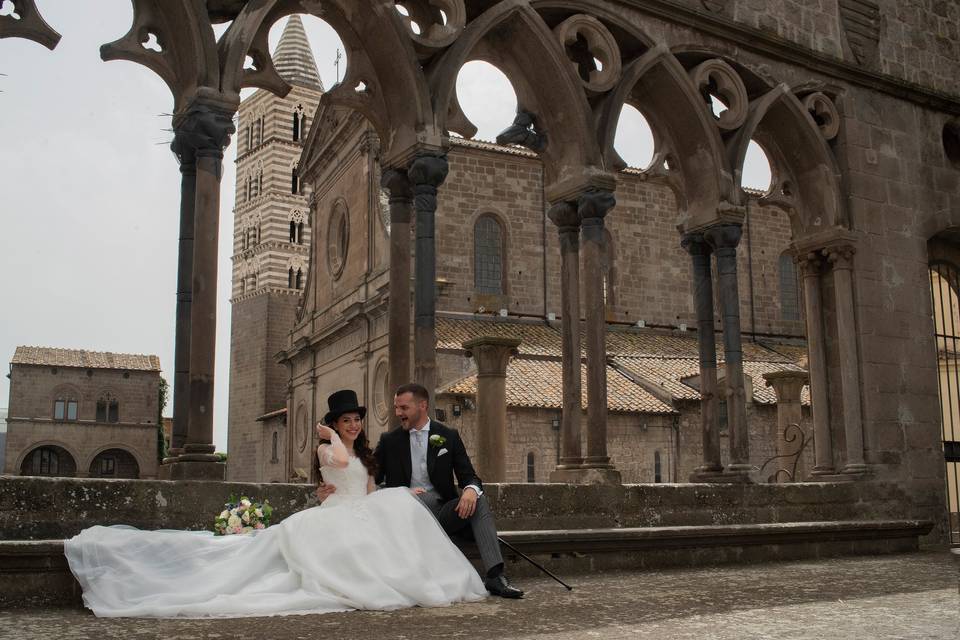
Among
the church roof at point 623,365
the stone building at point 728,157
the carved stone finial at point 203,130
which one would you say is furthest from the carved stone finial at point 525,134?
the church roof at point 623,365

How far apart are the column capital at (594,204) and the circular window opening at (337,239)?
1981 centimetres

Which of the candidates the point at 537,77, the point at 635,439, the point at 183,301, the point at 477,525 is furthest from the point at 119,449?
the point at 477,525

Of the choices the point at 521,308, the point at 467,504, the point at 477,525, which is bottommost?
the point at 477,525

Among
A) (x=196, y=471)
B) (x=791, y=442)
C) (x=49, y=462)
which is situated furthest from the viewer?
(x=49, y=462)

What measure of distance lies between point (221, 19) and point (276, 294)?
36.4m

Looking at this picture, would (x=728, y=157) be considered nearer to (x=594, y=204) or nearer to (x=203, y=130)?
(x=594, y=204)

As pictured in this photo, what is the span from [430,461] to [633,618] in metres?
1.70

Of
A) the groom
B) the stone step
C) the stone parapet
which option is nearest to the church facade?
the stone parapet

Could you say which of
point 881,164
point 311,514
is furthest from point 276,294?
point 311,514

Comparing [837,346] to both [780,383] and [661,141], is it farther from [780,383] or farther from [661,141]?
[780,383]

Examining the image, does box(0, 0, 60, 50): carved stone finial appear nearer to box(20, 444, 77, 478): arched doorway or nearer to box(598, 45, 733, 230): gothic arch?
box(598, 45, 733, 230): gothic arch

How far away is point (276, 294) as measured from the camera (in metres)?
43.2

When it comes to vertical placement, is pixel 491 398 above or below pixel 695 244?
below

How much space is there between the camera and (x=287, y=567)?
5094 millimetres
